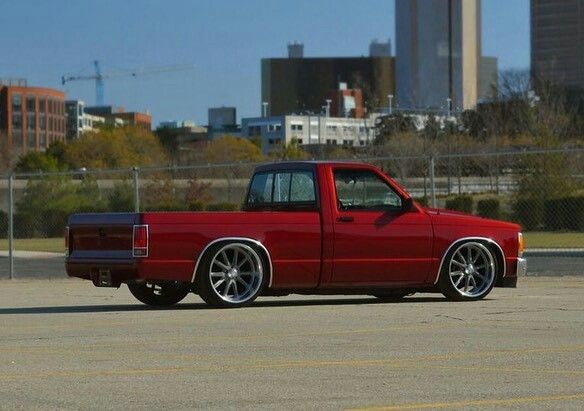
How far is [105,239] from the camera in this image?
16406 millimetres

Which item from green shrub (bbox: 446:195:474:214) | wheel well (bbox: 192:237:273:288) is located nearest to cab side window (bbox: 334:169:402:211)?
wheel well (bbox: 192:237:273:288)

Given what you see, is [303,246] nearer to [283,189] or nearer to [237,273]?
[237,273]

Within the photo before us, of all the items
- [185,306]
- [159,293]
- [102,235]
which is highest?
[102,235]

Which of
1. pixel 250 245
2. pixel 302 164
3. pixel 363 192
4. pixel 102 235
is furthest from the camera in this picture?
pixel 302 164

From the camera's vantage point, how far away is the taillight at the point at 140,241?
52.3 feet

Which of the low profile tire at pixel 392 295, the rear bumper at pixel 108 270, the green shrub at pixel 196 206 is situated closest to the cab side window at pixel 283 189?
the low profile tire at pixel 392 295

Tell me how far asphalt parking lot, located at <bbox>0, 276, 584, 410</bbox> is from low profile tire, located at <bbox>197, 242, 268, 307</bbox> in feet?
0.85

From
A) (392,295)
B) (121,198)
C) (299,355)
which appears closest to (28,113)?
(121,198)

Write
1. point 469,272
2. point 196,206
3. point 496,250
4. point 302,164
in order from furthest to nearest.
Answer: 1. point 196,206
2. point 496,250
3. point 469,272
4. point 302,164

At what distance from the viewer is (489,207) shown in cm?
4153

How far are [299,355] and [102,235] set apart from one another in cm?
542

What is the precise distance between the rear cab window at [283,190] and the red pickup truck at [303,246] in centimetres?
1

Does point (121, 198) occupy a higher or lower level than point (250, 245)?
higher

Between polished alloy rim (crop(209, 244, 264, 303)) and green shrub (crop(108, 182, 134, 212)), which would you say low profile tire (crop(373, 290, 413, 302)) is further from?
green shrub (crop(108, 182, 134, 212))
